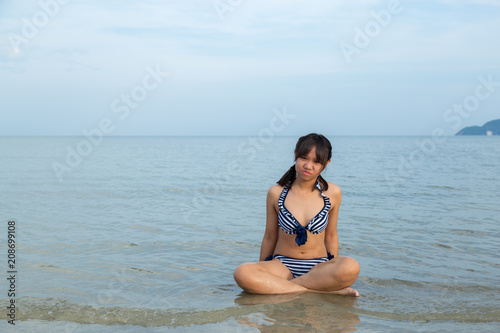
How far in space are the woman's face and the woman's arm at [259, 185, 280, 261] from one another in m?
0.49

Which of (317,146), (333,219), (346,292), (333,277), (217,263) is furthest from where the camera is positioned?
(217,263)

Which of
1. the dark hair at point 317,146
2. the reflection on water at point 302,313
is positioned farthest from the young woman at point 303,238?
the reflection on water at point 302,313

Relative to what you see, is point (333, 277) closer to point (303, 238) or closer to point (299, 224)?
point (303, 238)

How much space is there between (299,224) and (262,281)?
0.75 meters

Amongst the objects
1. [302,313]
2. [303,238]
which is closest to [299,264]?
[303,238]

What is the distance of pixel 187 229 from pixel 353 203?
5338 millimetres

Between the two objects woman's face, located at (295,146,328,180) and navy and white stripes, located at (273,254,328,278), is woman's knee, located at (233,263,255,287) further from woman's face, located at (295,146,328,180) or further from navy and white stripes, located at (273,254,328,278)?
woman's face, located at (295,146,328,180)

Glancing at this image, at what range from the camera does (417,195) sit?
13.9 metres

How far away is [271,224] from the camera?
5504mm

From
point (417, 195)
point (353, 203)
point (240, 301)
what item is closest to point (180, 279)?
point (240, 301)

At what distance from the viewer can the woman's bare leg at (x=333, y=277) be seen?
5.07m

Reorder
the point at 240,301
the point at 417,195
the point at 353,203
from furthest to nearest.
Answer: the point at 417,195, the point at 353,203, the point at 240,301

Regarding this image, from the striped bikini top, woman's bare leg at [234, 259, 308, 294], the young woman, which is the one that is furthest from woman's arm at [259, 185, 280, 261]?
woman's bare leg at [234, 259, 308, 294]

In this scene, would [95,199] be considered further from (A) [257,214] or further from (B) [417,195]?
(B) [417,195]
